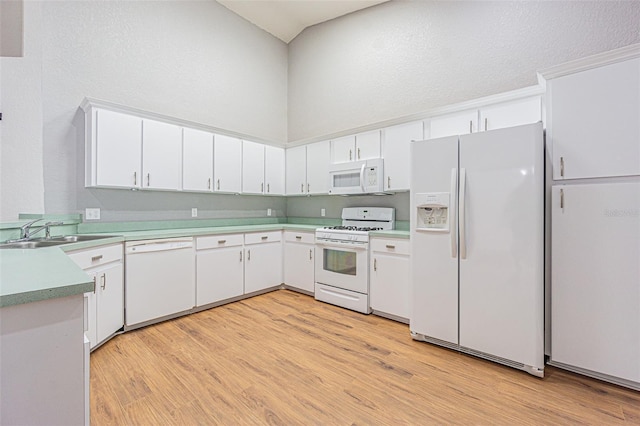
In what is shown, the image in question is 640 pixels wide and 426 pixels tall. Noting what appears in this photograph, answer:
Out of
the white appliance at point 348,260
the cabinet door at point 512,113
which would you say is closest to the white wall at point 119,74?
the white appliance at point 348,260

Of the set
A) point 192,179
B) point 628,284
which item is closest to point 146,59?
point 192,179

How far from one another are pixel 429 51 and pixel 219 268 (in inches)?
144

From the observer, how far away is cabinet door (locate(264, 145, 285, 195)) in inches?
174

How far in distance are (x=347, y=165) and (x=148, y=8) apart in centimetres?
299

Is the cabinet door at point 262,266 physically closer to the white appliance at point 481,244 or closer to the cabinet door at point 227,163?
the cabinet door at point 227,163

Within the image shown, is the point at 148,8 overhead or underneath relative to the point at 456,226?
overhead

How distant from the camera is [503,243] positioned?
2.21m

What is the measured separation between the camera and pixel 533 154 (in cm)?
209

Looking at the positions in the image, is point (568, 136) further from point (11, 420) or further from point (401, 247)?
point (11, 420)

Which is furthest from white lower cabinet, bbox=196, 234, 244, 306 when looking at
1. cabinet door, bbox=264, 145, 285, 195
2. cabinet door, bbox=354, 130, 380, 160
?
cabinet door, bbox=354, 130, 380, 160

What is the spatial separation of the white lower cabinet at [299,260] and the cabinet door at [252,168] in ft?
2.60

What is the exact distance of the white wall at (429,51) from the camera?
2.73m

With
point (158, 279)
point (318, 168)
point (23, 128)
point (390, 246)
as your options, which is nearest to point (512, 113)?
point (390, 246)

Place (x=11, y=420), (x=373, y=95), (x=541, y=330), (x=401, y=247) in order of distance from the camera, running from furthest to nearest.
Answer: (x=373, y=95)
(x=401, y=247)
(x=541, y=330)
(x=11, y=420)
